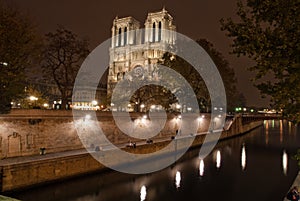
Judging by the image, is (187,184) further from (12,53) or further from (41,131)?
(12,53)

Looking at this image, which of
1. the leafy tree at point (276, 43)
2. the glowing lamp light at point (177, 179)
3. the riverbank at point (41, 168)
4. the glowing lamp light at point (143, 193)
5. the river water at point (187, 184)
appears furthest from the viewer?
the glowing lamp light at point (177, 179)

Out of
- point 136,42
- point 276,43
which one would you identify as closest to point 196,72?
point 276,43

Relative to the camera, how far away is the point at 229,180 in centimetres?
2272

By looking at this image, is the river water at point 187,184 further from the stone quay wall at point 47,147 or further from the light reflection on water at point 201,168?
the stone quay wall at point 47,147

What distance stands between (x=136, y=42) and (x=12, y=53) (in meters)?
84.0

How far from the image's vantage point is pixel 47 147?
22.2m

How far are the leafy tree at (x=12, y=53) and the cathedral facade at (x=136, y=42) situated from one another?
65.7m

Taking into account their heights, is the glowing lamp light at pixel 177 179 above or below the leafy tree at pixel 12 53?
below

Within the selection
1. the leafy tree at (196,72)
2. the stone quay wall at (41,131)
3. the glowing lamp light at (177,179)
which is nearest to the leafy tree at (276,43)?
the glowing lamp light at (177,179)

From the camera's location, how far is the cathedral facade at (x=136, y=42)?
301 feet

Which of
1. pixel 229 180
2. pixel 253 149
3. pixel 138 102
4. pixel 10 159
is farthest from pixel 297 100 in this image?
pixel 138 102

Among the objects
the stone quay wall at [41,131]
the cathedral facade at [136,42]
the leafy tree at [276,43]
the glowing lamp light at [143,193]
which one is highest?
the cathedral facade at [136,42]

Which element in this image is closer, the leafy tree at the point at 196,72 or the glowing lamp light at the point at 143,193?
the glowing lamp light at the point at 143,193

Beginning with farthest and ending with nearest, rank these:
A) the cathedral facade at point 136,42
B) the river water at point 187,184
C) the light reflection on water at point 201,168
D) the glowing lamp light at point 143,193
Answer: the cathedral facade at point 136,42
the light reflection on water at point 201,168
the glowing lamp light at point 143,193
the river water at point 187,184
